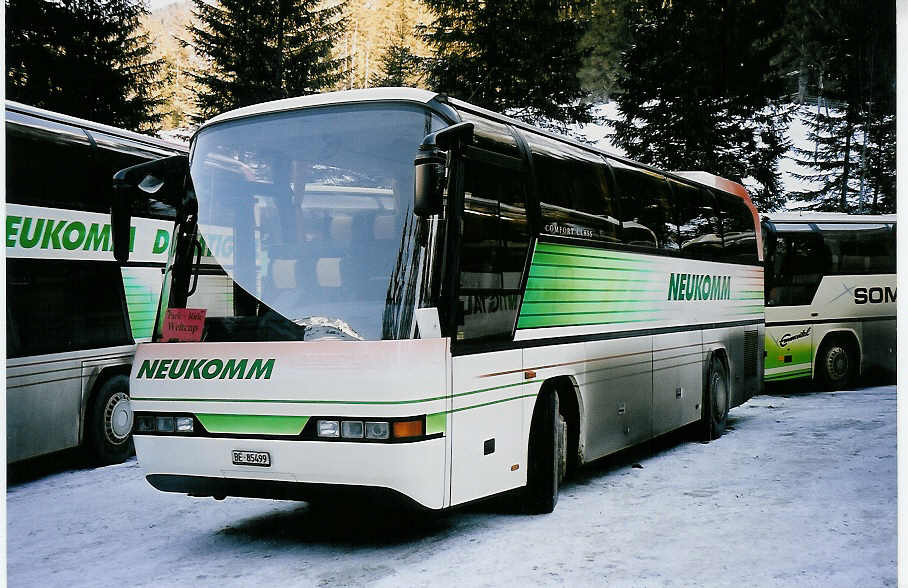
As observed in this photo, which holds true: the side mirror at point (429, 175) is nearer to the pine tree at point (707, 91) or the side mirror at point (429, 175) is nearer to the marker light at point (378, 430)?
the marker light at point (378, 430)

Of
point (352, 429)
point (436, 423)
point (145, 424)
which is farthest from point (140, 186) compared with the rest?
point (436, 423)

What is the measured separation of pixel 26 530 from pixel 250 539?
1.92m

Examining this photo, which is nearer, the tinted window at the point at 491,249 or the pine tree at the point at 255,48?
the tinted window at the point at 491,249

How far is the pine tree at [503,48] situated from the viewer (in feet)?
39.5

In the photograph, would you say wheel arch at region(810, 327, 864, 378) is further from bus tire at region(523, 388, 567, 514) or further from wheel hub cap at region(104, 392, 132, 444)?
wheel hub cap at region(104, 392, 132, 444)

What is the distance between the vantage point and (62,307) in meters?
9.76

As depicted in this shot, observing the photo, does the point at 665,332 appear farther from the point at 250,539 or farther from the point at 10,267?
the point at 10,267

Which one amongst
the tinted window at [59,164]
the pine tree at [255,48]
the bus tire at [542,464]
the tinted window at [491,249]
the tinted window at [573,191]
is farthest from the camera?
the pine tree at [255,48]

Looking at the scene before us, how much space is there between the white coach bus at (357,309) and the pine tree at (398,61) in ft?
13.2

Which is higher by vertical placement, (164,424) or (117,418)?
(164,424)

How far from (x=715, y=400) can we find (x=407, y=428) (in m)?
7.07

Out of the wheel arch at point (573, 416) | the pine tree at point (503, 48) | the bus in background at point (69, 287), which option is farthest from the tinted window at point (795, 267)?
the bus in background at point (69, 287)

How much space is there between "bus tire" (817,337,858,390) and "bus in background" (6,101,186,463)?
1202 centimetres

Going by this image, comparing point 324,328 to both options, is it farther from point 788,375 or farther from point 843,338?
point 843,338
